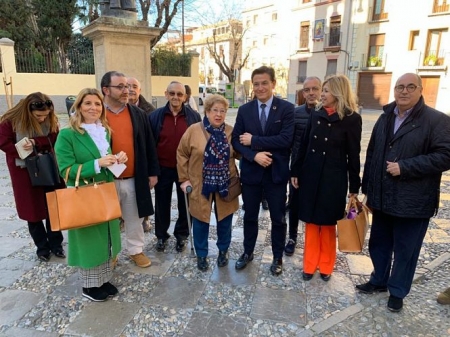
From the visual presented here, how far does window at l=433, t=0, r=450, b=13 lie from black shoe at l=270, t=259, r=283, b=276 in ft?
84.8

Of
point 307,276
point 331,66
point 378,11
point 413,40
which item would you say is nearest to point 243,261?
point 307,276

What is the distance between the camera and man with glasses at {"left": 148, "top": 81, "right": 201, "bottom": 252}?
3598 millimetres

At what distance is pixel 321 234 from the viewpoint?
3.25 meters

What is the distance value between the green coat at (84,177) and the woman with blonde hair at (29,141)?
0.78 m

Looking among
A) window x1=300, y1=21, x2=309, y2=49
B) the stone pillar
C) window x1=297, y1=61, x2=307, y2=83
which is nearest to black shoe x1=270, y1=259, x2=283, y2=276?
the stone pillar

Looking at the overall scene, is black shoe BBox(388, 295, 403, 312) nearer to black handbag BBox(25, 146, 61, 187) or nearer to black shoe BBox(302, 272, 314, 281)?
black shoe BBox(302, 272, 314, 281)

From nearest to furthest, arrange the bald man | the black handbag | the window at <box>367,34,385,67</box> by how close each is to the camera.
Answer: the black handbag, the bald man, the window at <box>367,34,385,67</box>

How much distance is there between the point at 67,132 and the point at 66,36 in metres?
17.3

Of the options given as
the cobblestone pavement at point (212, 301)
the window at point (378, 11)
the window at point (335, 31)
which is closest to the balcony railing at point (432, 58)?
the window at point (378, 11)

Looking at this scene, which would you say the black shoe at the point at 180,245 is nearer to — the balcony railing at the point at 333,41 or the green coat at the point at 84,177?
the green coat at the point at 84,177

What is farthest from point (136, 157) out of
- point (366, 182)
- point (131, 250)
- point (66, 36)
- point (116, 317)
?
point (66, 36)

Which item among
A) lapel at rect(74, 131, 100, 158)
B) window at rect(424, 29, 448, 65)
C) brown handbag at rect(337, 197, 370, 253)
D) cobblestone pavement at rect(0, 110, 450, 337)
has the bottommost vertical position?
cobblestone pavement at rect(0, 110, 450, 337)

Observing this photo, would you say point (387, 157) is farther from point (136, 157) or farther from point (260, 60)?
point (260, 60)

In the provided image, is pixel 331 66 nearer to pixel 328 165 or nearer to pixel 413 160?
pixel 328 165
